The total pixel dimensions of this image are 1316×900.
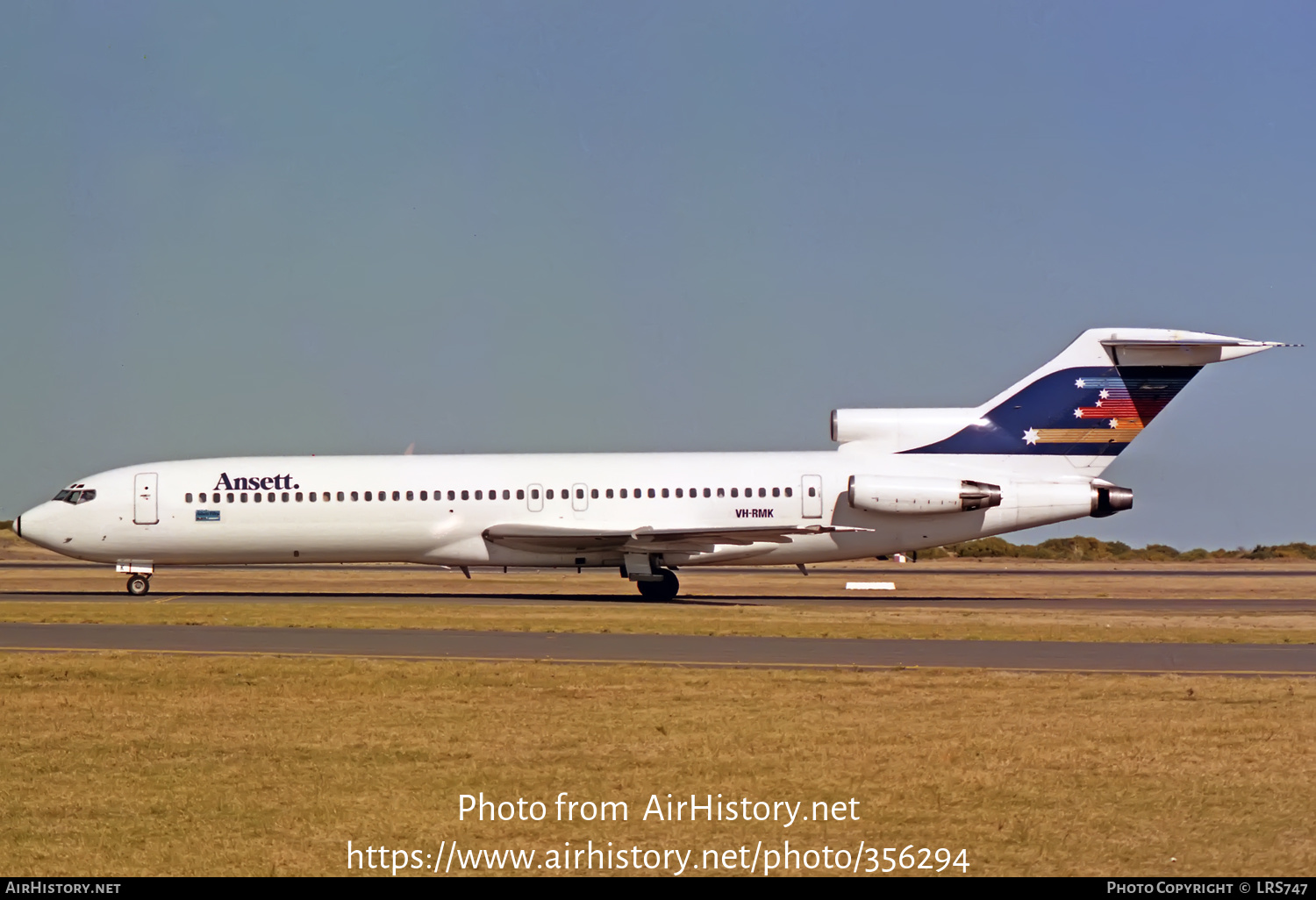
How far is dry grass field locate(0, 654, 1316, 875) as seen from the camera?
9.13 metres

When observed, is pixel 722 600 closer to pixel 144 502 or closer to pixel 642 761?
pixel 144 502

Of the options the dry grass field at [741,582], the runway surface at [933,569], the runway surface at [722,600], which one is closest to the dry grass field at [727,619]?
the runway surface at [722,600]

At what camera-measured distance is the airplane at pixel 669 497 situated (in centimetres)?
3750

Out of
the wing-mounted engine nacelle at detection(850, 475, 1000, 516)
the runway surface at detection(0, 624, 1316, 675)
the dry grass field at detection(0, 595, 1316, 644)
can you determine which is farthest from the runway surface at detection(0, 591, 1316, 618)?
the runway surface at detection(0, 624, 1316, 675)

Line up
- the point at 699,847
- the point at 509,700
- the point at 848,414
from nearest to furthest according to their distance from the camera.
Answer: the point at 699,847 < the point at 509,700 < the point at 848,414

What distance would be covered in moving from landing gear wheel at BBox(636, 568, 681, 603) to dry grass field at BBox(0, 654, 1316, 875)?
1871 cm

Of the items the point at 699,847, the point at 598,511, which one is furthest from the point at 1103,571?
the point at 699,847

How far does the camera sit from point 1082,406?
37.7m

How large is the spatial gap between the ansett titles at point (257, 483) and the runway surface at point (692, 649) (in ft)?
44.9

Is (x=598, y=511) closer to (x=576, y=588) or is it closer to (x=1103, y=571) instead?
(x=576, y=588)

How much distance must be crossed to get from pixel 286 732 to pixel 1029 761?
6.94m
